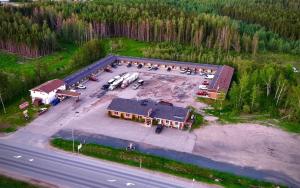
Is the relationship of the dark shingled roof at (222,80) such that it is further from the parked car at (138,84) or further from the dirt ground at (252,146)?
the parked car at (138,84)

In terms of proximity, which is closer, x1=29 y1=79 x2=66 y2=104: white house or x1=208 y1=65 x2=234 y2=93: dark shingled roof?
x1=29 y1=79 x2=66 y2=104: white house

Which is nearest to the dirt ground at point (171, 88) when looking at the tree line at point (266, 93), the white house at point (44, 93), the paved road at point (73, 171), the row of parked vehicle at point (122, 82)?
the row of parked vehicle at point (122, 82)

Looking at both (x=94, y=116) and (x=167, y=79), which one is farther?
(x=167, y=79)

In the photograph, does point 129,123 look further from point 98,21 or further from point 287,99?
point 98,21

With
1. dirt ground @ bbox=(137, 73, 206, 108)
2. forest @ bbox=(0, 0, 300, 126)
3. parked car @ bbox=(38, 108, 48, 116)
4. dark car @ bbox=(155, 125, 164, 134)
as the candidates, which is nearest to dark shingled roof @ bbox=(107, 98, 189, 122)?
dark car @ bbox=(155, 125, 164, 134)

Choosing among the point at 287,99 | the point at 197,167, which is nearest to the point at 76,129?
the point at 197,167

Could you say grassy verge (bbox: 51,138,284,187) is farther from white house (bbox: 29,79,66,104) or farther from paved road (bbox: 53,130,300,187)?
white house (bbox: 29,79,66,104)

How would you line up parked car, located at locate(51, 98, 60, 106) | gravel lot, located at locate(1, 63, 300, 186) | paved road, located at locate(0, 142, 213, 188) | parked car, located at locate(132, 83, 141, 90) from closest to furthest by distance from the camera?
1. paved road, located at locate(0, 142, 213, 188)
2. gravel lot, located at locate(1, 63, 300, 186)
3. parked car, located at locate(51, 98, 60, 106)
4. parked car, located at locate(132, 83, 141, 90)

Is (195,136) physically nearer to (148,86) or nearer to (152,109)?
(152,109)

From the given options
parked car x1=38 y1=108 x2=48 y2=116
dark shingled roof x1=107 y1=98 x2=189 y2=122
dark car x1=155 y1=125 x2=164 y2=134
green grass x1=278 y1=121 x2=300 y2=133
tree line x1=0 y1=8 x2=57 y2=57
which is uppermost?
tree line x1=0 y1=8 x2=57 y2=57
